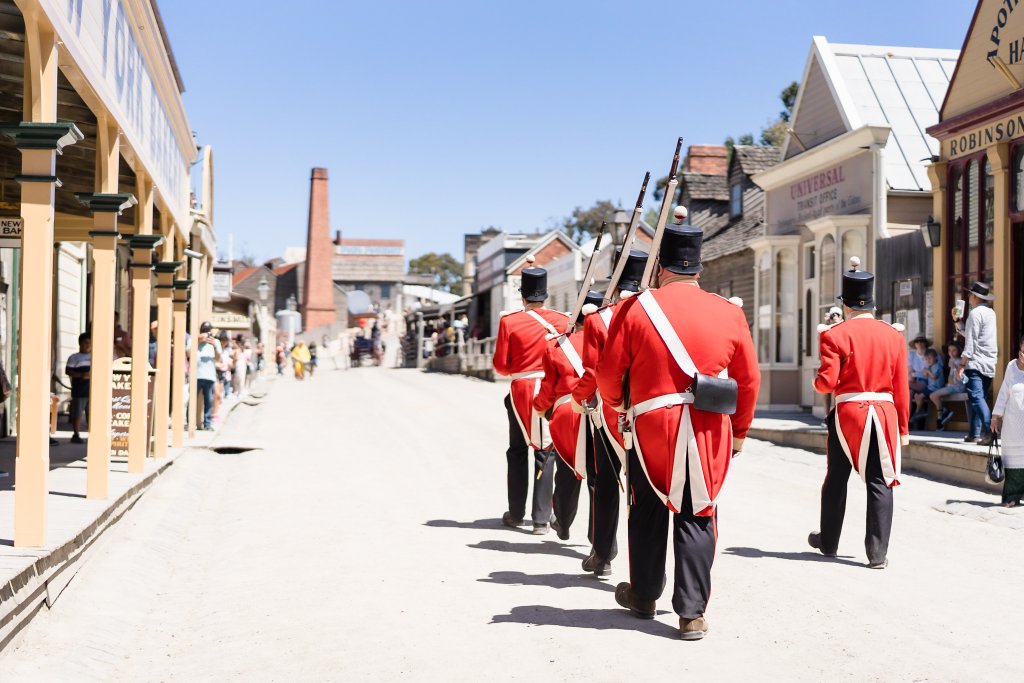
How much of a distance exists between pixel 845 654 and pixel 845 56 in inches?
790

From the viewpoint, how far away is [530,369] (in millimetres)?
8984

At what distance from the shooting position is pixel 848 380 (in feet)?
27.1

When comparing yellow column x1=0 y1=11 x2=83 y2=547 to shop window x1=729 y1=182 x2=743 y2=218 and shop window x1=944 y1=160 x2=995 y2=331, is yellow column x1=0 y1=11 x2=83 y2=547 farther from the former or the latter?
shop window x1=729 y1=182 x2=743 y2=218

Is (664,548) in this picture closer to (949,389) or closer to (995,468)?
(995,468)

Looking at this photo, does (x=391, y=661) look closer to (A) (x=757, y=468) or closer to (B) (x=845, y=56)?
(A) (x=757, y=468)

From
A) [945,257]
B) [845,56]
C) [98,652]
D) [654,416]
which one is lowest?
[98,652]

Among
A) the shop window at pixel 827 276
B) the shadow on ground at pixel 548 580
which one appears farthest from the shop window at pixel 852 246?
the shadow on ground at pixel 548 580

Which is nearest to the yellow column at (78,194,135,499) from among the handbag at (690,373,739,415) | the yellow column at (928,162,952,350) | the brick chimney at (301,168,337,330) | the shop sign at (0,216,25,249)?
the shop sign at (0,216,25,249)

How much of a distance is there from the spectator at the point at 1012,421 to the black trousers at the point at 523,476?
158 inches

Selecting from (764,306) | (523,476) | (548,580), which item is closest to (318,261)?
(764,306)

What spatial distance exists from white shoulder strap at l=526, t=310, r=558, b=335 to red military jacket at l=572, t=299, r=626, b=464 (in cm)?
150

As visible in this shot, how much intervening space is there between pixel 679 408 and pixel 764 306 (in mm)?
19478

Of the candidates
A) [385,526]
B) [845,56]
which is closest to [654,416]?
[385,526]

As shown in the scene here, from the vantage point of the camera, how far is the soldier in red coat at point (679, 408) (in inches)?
233
